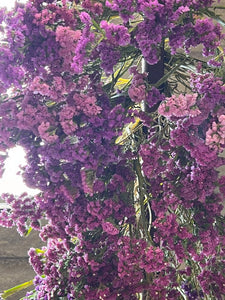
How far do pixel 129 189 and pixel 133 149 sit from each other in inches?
3.6

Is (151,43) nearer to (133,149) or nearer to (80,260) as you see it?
(133,149)

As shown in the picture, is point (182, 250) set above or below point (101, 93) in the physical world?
below

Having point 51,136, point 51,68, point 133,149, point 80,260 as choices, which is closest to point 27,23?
point 51,68

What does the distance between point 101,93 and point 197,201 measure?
28cm

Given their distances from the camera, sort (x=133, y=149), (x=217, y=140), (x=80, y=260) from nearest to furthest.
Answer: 1. (x=217, y=140)
2. (x=80, y=260)
3. (x=133, y=149)

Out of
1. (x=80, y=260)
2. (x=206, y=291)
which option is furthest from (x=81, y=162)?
(x=206, y=291)

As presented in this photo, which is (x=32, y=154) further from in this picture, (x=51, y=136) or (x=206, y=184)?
(x=206, y=184)

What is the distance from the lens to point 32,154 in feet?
2.22

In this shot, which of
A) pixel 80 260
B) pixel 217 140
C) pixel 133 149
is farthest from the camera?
pixel 133 149

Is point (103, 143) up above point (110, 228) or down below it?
above

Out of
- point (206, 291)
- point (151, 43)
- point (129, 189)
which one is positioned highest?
point (151, 43)

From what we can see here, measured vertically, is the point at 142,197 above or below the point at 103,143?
below

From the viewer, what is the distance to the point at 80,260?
694 millimetres

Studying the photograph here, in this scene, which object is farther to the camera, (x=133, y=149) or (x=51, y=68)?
(x=133, y=149)
